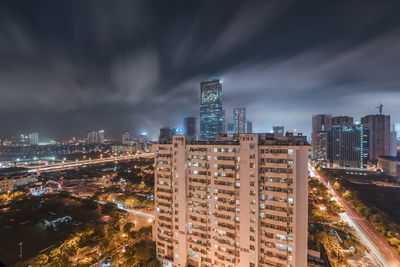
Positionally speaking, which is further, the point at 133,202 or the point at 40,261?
the point at 133,202

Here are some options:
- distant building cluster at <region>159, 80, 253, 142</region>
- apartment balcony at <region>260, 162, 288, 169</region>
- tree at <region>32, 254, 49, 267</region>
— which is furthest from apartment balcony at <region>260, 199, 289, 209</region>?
distant building cluster at <region>159, 80, 253, 142</region>

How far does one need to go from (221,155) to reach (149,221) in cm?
1968

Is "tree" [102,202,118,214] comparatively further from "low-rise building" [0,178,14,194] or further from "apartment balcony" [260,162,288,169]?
"low-rise building" [0,178,14,194]

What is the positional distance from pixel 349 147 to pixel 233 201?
2920 inches

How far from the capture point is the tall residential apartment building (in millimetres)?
15344

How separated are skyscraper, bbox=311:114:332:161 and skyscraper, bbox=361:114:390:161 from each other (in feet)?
48.4

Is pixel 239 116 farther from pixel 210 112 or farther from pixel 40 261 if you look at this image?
pixel 40 261

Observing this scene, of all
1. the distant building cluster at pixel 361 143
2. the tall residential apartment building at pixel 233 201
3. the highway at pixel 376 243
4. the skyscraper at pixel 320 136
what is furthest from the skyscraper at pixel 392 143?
the tall residential apartment building at pixel 233 201

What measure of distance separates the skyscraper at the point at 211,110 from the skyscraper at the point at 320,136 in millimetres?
51562

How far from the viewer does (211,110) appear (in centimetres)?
12106

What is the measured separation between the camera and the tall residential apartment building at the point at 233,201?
1534 cm

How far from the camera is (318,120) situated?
95.1 metres

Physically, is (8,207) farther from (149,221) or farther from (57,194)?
(149,221)

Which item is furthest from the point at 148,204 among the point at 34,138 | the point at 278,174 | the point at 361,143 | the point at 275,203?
the point at 34,138
